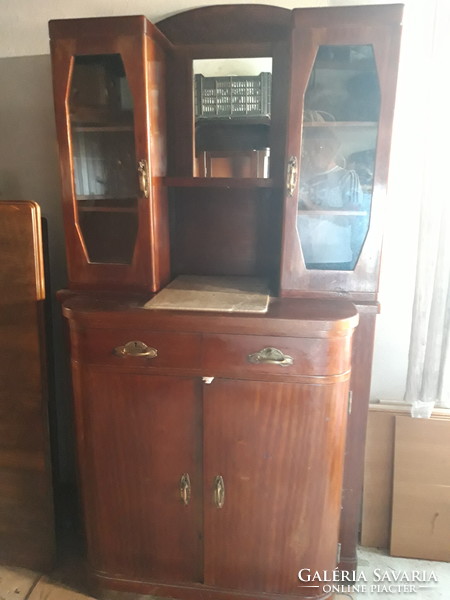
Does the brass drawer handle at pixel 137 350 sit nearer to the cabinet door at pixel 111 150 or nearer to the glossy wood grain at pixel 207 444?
the glossy wood grain at pixel 207 444

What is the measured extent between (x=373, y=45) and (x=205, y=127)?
56 centimetres

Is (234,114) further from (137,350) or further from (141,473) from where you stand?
(141,473)

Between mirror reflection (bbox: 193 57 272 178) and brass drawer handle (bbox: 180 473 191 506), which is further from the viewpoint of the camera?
mirror reflection (bbox: 193 57 272 178)

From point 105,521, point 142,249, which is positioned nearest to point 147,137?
point 142,249

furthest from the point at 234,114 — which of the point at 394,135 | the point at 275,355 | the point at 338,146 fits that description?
the point at 275,355

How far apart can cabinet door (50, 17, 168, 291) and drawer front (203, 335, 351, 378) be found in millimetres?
352

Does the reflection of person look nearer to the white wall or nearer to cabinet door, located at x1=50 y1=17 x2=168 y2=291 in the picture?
the white wall

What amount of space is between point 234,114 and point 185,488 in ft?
3.85

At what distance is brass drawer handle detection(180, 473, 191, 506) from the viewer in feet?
4.43

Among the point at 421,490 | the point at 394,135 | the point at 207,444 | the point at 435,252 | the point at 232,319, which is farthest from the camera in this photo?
the point at 421,490

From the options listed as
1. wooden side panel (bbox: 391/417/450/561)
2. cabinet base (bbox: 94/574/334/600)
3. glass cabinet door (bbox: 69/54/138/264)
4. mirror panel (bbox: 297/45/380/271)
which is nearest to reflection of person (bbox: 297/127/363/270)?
mirror panel (bbox: 297/45/380/271)

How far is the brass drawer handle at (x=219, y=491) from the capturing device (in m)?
1.32

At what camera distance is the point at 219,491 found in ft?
4.36

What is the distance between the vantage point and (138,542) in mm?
1416
